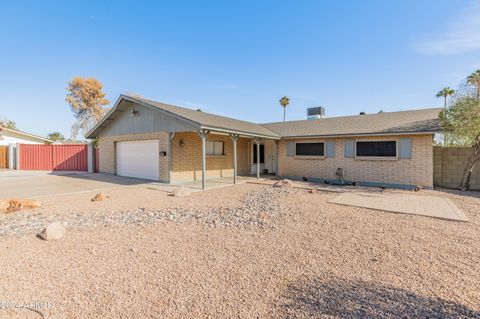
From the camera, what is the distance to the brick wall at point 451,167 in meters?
10.0

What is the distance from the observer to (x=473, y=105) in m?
8.84

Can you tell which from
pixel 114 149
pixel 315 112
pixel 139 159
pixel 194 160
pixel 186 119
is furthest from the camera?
pixel 315 112

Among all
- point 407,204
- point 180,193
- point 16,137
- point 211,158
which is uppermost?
point 16,137

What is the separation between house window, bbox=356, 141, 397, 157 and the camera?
1085 centimetres

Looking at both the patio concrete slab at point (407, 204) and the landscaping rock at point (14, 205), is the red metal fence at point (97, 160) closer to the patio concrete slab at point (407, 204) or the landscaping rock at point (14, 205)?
the landscaping rock at point (14, 205)

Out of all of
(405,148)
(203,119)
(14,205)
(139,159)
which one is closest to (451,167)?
(405,148)

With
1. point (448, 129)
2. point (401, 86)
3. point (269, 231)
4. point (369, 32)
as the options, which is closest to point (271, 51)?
point (369, 32)

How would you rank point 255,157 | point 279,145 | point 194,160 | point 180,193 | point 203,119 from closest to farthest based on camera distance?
1. point 180,193
2. point 203,119
3. point 194,160
4. point 279,145
5. point 255,157

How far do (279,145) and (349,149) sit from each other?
163 inches

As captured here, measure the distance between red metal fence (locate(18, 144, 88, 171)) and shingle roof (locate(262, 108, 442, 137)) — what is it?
15.1m

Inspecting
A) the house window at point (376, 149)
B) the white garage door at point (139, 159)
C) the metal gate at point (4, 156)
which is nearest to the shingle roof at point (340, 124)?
the house window at point (376, 149)

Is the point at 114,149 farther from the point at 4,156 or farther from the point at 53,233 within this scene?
the point at 4,156

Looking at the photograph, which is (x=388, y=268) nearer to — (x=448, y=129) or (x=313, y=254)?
(x=313, y=254)

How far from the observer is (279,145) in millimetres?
14477
